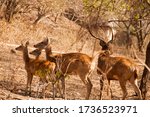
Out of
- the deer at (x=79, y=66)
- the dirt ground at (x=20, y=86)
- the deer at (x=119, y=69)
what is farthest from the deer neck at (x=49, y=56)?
the deer at (x=119, y=69)

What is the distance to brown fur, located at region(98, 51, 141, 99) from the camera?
40.8 feet

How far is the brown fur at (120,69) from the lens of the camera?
1244 cm

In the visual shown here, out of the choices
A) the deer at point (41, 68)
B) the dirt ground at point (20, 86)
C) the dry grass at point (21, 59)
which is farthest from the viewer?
the dry grass at point (21, 59)

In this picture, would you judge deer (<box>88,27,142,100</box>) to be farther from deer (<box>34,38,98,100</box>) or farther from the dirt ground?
the dirt ground

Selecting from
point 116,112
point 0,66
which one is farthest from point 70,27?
point 116,112

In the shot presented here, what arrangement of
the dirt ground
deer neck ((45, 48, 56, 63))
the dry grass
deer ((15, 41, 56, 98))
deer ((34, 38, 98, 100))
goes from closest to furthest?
deer ((15, 41, 56, 98)) < deer ((34, 38, 98, 100)) < the dirt ground < deer neck ((45, 48, 56, 63)) < the dry grass

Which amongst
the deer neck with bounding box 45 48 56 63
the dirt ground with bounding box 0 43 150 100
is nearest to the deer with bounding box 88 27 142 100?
the dirt ground with bounding box 0 43 150 100

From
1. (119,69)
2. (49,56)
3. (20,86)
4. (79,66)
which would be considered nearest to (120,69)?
(119,69)

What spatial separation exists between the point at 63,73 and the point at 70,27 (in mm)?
21470

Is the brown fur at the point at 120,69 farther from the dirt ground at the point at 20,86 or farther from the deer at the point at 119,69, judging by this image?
the dirt ground at the point at 20,86

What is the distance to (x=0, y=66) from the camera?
15852mm

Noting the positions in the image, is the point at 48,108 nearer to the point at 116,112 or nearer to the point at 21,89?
the point at 116,112

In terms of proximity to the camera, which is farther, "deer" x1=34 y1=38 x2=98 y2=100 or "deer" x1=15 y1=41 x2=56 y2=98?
"deer" x1=34 y1=38 x2=98 y2=100

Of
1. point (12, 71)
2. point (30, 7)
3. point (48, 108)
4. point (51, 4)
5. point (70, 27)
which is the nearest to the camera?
point (48, 108)
